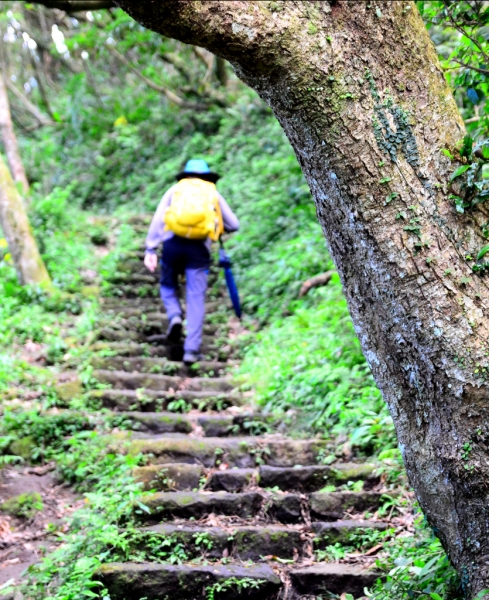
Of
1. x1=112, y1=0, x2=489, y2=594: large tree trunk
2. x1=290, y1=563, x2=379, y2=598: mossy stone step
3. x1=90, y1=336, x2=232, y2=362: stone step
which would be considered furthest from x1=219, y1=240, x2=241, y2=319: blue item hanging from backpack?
x1=112, y1=0, x2=489, y2=594: large tree trunk

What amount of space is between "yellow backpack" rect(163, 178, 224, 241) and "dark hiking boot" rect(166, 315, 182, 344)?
2.96 feet

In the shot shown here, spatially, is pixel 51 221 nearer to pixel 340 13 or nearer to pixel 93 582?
pixel 93 582

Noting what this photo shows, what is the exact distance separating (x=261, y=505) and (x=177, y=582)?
0.85 m

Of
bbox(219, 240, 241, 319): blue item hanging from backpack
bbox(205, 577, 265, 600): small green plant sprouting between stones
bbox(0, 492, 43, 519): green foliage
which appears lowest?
bbox(205, 577, 265, 600): small green plant sprouting between stones

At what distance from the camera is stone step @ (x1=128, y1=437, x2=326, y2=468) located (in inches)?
173

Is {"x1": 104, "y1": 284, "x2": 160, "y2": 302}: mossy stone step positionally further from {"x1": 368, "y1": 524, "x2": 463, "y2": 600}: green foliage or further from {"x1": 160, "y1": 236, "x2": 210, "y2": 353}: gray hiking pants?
{"x1": 368, "y1": 524, "x2": 463, "y2": 600}: green foliage

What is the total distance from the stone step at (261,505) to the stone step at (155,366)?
8.08ft

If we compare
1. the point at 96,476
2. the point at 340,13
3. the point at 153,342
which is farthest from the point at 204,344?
the point at 340,13

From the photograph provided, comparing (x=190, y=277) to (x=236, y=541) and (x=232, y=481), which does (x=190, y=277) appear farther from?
(x=236, y=541)

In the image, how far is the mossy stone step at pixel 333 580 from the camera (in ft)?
9.92

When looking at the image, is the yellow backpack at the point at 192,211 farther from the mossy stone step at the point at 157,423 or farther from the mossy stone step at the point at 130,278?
the mossy stone step at the point at 130,278

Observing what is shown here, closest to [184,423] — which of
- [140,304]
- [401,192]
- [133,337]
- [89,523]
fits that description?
[89,523]

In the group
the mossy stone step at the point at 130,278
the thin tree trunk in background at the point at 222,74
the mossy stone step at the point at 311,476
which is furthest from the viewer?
the thin tree trunk in background at the point at 222,74

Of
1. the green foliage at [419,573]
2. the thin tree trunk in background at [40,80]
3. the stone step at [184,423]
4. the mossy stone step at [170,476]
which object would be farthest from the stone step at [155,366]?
the thin tree trunk in background at [40,80]
